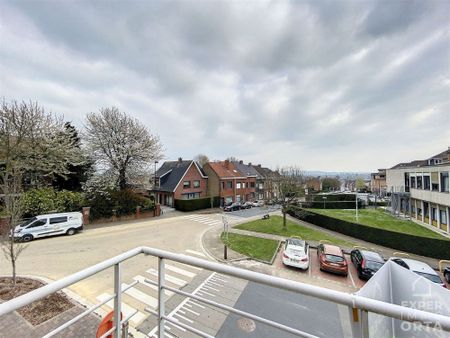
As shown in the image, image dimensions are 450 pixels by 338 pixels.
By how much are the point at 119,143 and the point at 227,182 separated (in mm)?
18919

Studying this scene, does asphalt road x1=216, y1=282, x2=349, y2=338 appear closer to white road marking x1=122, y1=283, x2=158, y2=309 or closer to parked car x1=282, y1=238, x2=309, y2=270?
white road marking x1=122, y1=283, x2=158, y2=309

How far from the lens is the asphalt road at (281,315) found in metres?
6.40

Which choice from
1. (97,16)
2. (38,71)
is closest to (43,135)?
(38,71)

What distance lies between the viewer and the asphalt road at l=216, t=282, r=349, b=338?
640 centimetres

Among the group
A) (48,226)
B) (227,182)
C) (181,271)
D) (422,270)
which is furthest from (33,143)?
(227,182)

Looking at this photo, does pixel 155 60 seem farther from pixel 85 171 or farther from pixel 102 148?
pixel 85 171

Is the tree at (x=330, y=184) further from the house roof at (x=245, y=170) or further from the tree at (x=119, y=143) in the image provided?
Result: the tree at (x=119, y=143)

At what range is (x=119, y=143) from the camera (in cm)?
2292

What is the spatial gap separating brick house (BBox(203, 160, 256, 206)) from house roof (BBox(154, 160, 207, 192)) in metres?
1.68

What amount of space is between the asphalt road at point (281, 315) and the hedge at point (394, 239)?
1341 cm

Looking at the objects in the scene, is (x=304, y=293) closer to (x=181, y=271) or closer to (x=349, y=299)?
(x=349, y=299)

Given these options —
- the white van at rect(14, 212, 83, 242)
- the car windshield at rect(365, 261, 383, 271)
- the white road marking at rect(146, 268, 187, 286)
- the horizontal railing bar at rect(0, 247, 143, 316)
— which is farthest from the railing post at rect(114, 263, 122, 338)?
the white van at rect(14, 212, 83, 242)

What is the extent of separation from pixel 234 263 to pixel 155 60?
10924 millimetres

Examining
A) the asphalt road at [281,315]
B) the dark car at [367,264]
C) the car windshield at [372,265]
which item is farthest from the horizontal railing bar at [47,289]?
the car windshield at [372,265]
